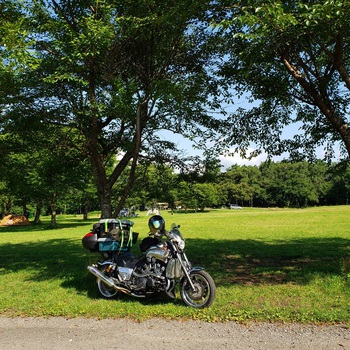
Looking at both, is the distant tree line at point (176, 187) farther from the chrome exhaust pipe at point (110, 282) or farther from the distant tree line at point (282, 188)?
the chrome exhaust pipe at point (110, 282)

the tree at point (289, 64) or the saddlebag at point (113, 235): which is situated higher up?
the tree at point (289, 64)

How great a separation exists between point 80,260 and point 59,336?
684 cm

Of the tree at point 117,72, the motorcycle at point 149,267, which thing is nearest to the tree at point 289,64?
the tree at point 117,72

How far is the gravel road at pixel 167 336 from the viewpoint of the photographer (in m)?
4.19

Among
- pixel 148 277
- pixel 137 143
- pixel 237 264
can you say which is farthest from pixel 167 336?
pixel 237 264

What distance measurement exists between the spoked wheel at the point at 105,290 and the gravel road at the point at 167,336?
120 cm

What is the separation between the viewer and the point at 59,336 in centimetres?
462

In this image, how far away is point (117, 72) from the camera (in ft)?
25.8

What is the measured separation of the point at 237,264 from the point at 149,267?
4.37m

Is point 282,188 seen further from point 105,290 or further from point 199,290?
point 199,290

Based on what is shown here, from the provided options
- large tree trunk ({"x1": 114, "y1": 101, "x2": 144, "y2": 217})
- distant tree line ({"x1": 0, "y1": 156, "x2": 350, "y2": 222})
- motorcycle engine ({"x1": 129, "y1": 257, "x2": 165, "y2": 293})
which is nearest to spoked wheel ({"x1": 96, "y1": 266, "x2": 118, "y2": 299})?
motorcycle engine ({"x1": 129, "y1": 257, "x2": 165, "y2": 293})

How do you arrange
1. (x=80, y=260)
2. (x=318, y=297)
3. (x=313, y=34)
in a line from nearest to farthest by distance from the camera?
(x=318, y=297)
(x=313, y=34)
(x=80, y=260)

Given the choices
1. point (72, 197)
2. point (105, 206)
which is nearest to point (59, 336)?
point (105, 206)

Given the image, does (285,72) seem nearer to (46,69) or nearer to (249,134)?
(249,134)
